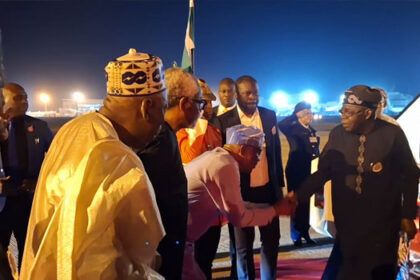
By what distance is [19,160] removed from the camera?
14.6 ft

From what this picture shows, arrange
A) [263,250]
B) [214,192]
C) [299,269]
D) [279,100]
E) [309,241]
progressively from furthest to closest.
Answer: [279,100] < [309,241] < [299,269] < [263,250] < [214,192]

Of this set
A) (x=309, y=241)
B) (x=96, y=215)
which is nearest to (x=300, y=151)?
(x=309, y=241)

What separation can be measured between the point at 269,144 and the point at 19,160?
2820 millimetres

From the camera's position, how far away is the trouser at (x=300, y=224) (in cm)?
598

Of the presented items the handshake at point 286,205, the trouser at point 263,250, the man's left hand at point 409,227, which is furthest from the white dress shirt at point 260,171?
the man's left hand at point 409,227

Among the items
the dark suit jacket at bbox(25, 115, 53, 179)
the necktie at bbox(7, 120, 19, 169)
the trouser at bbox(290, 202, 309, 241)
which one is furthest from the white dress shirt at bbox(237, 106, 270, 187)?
the necktie at bbox(7, 120, 19, 169)

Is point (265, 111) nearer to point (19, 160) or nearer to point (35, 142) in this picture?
point (35, 142)

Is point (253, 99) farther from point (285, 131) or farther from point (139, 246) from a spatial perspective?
point (139, 246)

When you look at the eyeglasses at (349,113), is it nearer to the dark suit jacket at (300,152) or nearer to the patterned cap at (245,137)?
the patterned cap at (245,137)

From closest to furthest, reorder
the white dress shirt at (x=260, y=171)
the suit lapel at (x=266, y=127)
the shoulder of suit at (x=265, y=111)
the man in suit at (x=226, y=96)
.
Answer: the white dress shirt at (x=260, y=171)
the suit lapel at (x=266, y=127)
the shoulder of suit at (x=265, y=111)
the man in suit at (x=226, y=96)

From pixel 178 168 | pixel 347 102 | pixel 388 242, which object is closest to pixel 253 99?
pixel 347 102

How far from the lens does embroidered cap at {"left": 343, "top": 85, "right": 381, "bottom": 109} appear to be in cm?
331

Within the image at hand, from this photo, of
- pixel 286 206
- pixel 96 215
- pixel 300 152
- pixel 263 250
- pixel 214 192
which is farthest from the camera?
pixel 300 152

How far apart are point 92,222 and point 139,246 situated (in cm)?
19
